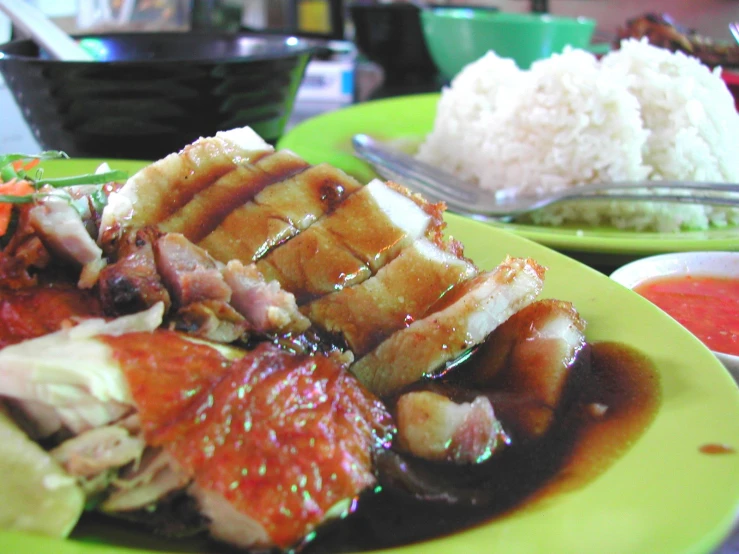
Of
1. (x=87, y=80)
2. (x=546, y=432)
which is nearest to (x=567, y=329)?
(x=546, y=432)

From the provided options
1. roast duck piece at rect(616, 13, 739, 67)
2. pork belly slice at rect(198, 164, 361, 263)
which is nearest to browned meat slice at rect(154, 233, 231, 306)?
pork belly slice at rect(198, 164, 361, 263)

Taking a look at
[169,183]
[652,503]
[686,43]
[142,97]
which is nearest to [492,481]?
[652,503]

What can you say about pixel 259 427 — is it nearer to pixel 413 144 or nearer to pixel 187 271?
pixel 187 271

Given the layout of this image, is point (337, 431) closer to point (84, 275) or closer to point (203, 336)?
point (203, 336)

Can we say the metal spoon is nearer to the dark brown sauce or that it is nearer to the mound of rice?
the mound of rice

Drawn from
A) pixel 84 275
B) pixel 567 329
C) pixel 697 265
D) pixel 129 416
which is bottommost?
pixel 697 265

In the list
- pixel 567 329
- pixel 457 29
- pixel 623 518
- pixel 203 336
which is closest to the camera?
pixel 623 518
